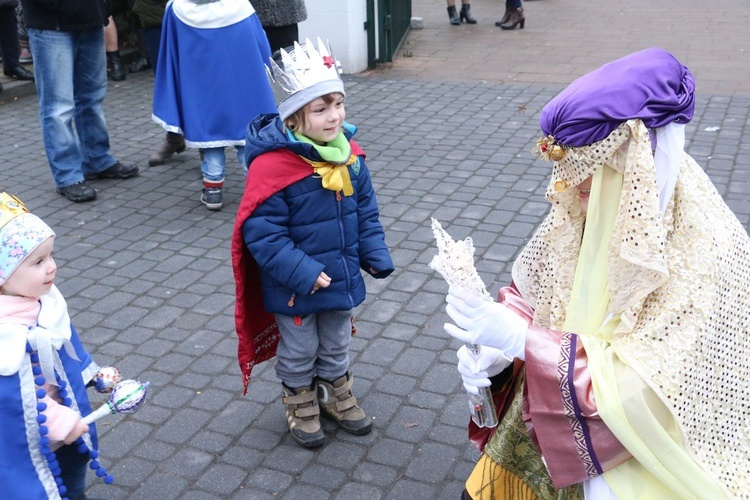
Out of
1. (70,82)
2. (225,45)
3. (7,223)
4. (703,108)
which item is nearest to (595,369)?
(7,223)

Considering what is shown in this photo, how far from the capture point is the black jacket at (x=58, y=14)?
5.82m

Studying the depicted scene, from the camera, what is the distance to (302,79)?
Answer: 307 cm

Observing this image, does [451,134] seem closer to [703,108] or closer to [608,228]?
[703,108]

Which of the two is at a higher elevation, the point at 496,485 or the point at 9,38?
the point at 496,485

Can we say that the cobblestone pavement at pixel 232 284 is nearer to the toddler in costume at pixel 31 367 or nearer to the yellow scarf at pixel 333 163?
the toddler in costume at pixel 31 367

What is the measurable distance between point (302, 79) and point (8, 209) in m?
1.08

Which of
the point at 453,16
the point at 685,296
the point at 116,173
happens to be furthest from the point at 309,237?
the point at 453,16

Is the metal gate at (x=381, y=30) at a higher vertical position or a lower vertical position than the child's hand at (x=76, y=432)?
lower

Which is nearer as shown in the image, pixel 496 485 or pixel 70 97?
pixel 496 485

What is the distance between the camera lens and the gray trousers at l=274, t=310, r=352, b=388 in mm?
3377

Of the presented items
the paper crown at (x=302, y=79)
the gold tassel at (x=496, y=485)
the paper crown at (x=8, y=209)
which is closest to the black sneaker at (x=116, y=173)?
the paper crown at (x=302, y=79)

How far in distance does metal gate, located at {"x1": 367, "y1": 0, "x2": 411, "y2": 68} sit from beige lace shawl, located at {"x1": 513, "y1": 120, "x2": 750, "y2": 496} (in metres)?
7.63

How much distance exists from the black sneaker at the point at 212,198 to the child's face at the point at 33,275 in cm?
338

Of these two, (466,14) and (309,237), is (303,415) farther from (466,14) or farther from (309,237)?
(466,14)
